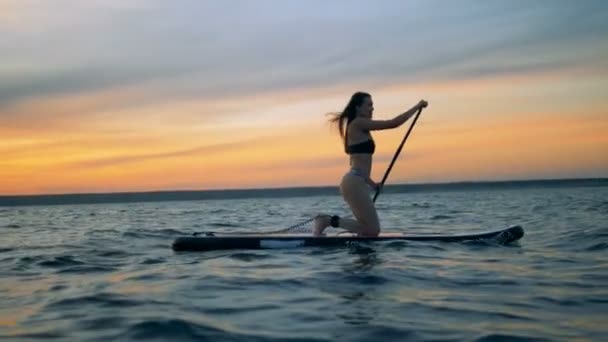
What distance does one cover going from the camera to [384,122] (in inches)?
370

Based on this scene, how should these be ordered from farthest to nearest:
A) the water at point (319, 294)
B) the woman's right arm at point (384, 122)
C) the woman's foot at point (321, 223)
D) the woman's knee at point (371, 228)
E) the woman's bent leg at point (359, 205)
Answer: the woman's foot at point (321, 223), the woman's knee at point (371, 228), the woman's bent leg at point (359, 205), the woman's right arm at point (384, 122), the water at point (319, 294)

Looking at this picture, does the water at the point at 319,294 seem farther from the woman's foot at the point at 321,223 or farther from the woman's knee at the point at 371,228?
the woman's foot at the point at 321,223

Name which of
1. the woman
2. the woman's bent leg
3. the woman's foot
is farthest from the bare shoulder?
the woman's foot

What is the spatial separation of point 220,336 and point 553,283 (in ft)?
12.9

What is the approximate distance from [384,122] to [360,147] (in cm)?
56

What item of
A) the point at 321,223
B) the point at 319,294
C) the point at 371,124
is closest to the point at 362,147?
the point at 371,124

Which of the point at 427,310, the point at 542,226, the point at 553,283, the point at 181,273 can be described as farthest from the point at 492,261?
the point at 542,226

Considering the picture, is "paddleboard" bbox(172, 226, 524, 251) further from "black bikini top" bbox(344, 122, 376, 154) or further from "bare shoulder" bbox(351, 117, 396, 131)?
"bare shoulder" bbox(351, 117, 396, 131)

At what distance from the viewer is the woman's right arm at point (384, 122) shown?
30.8 feet

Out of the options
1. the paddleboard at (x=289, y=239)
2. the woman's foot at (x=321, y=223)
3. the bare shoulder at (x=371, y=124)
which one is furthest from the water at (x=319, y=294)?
the bare shoulder at (x=371, y=124)

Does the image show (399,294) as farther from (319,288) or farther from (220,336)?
(220,336)

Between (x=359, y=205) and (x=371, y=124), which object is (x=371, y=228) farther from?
(x=371, y=124)

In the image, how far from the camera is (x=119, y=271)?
8391 mm

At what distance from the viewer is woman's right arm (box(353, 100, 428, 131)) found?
9.38m
